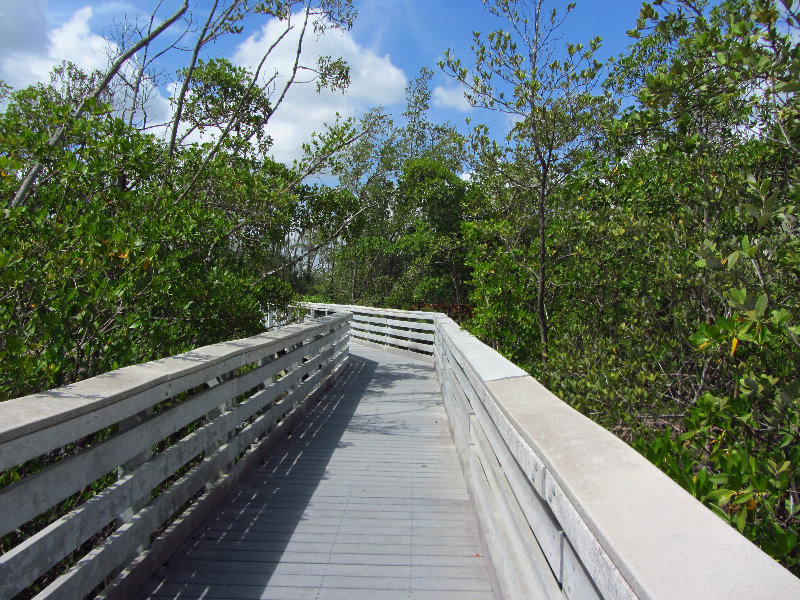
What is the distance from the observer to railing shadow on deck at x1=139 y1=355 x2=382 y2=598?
3.16 metres

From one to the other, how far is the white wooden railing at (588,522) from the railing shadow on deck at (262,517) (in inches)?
50.4

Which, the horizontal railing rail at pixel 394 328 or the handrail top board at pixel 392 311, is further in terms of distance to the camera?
the horizontal railing rail at pixel 394 328


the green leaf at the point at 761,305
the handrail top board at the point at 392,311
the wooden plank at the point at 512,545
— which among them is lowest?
the wooden plank at the point at 512,545

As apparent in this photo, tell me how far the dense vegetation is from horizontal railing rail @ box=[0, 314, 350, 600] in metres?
0.61

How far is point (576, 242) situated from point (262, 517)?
5.04m

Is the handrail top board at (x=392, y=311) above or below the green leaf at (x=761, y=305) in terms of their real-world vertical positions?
below

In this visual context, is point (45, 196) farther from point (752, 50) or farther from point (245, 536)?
point (752, 50)

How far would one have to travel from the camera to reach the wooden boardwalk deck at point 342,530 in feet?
9.93

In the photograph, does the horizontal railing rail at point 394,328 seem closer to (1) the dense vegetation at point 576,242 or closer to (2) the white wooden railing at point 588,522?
(1) the dense vegetation at point 576,242

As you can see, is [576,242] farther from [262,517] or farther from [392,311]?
[392,311]

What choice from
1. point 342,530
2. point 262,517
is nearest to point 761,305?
point 342,530

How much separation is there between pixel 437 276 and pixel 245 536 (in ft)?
47.7

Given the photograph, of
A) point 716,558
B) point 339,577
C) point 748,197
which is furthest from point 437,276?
point 716,558

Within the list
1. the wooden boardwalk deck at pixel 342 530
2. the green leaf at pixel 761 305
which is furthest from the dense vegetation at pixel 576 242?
the wooden boardwalk deck at pixel 342 530
